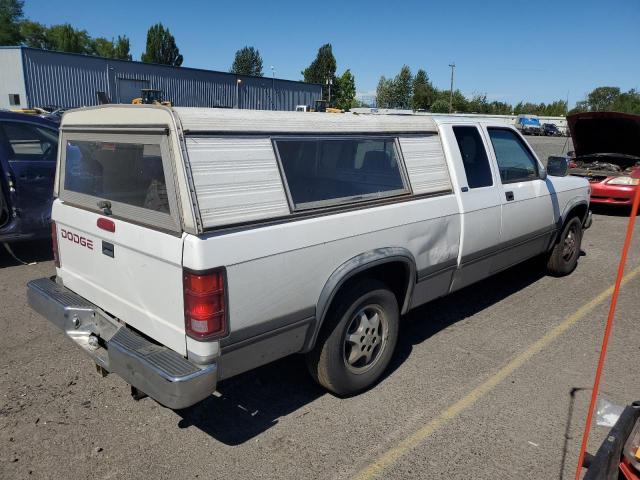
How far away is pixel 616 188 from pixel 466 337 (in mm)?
7918

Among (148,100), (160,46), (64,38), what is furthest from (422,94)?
(148,100)

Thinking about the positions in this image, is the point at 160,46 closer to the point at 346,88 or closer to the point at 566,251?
the point at 346,88

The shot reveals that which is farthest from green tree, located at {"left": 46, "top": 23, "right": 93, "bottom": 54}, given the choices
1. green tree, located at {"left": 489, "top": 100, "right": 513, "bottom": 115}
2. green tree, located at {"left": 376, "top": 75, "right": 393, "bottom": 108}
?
green tree, located at {"left": 489, "top": 100, "right": 513, "bottom": 115}

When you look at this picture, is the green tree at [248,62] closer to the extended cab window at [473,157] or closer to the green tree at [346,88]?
the green tree at [346,88]

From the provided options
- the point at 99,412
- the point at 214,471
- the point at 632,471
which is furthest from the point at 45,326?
the point at 632,471

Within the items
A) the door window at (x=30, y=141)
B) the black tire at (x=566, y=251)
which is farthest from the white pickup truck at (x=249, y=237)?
the door window at (x=30, y=141)

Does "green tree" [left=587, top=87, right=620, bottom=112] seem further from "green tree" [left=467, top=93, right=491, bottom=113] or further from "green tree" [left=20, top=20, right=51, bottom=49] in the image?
"green tree" [left=20, top=20, right=51, bottom=49]

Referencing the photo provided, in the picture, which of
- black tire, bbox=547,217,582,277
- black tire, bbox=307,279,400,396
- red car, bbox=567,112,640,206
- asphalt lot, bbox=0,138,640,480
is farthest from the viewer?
red car, bbox=567,112,640,206

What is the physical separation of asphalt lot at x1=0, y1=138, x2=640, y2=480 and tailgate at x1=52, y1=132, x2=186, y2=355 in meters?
0.67

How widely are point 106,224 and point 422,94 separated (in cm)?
9170

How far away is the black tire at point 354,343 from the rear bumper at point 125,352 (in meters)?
0.89

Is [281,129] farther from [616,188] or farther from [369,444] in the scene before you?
[616,188]

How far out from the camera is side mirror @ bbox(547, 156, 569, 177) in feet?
18.0

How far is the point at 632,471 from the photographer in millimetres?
2320
